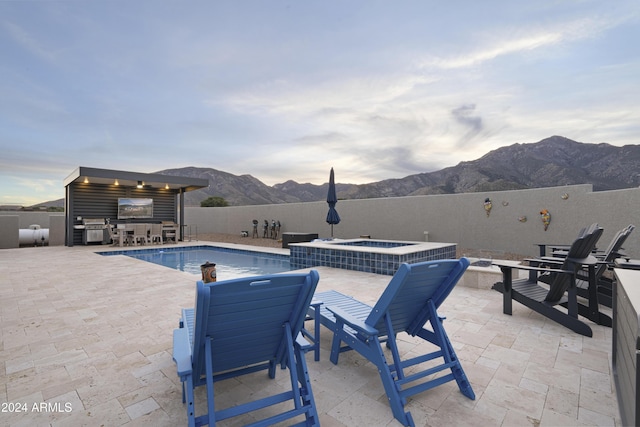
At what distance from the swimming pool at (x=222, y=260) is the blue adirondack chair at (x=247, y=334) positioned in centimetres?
492

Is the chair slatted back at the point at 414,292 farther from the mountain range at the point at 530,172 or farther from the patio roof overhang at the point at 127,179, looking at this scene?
the mountain range at the point at 530,172

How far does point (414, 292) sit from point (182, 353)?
1322 millimetres

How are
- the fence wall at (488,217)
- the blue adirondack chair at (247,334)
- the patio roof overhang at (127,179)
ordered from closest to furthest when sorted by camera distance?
the blue adirondack chair at (247,334)
the fence wall at (488,217)
the patio roof overhang at (127,179)

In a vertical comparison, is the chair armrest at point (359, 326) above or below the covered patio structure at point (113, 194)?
below

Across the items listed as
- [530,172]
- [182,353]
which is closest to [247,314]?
[182,353]

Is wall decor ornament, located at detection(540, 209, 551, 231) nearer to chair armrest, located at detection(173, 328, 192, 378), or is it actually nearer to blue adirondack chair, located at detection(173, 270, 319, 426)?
blue adirondack chair, located at detection(173, 270, 319, 426)

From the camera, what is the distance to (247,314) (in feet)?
4.51

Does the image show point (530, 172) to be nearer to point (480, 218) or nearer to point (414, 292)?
point (480, 218)

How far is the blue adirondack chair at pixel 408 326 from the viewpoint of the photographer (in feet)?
5.34

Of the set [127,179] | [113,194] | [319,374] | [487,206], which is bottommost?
[319,374]

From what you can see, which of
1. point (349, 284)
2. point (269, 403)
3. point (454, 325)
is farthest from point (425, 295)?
point (349, 284)

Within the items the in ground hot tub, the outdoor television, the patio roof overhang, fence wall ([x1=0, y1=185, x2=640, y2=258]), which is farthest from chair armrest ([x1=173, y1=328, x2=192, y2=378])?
the outdoor television

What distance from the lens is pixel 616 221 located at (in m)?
6.35

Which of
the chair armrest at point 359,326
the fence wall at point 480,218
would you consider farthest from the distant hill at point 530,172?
the chair armrest at point 359,326
